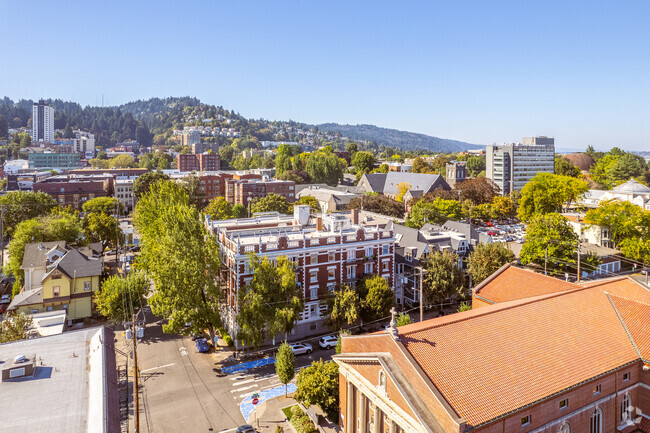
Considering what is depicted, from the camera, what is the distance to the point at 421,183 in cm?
11444

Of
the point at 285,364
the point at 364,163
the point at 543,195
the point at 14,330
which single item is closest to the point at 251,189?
the point at 543,195

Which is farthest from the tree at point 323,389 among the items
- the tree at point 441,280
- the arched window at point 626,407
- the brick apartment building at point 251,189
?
the brick apartment building at point 251,189

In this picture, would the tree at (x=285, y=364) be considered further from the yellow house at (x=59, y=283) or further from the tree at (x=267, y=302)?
the yellow house at (x=59, y=283)

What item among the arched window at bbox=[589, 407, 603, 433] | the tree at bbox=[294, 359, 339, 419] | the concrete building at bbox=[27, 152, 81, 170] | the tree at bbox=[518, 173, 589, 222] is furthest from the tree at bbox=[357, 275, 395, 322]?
the concrete building at bbox=[27, 152, 81, 170]

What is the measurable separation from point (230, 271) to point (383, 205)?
5129 centimetres

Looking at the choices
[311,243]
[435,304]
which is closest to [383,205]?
[435,304]

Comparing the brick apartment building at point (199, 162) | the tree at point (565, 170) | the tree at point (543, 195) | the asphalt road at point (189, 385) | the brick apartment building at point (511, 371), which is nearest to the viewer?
the brick apartment building at point (511, 371)

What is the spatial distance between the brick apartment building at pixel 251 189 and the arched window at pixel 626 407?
257 feet

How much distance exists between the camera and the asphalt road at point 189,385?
27.5 m

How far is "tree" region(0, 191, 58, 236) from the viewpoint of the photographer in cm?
7369

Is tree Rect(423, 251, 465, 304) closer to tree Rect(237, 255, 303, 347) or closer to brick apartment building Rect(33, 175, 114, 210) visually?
tree Rect(237, 255, 303, 347)

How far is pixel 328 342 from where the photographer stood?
37.7 meters

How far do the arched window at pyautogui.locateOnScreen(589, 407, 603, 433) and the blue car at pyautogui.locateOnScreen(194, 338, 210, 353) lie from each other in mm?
28439

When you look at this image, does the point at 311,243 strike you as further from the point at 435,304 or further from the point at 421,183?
the point at 421,183
